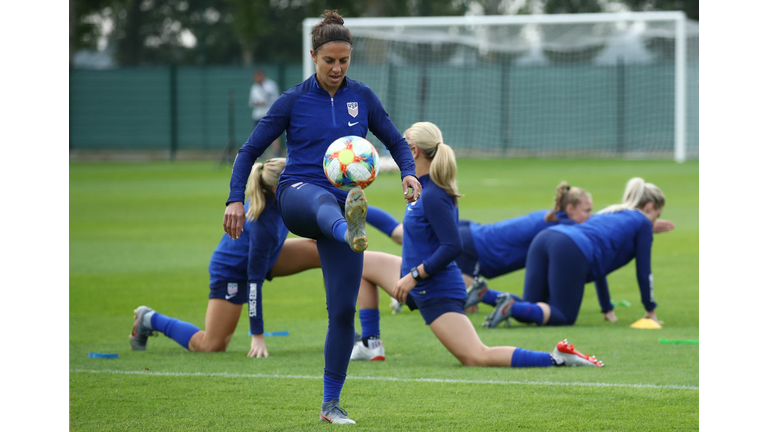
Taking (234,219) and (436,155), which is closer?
(234,219)

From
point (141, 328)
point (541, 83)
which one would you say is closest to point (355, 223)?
point (141, 328)

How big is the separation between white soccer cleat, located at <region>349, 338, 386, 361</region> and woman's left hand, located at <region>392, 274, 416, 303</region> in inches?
27.5

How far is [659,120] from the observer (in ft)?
95.0

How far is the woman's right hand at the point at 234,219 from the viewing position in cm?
418

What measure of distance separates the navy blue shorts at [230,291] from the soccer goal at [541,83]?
57.2ft

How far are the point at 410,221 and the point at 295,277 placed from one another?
15.5 ft

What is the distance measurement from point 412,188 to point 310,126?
534 millimetres

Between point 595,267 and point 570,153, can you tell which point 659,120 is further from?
point 595,267

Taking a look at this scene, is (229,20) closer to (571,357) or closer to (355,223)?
(571,357)

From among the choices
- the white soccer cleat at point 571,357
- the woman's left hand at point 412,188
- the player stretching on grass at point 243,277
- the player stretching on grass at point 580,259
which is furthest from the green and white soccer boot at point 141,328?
the woman's left hand at point 412,188

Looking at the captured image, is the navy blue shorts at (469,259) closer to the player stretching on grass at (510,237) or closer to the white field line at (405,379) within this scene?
the player stretching on grass at (510,237)

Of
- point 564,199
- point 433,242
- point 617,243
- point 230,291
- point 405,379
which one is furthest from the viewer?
point 564,199

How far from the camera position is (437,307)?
5703 millimetres

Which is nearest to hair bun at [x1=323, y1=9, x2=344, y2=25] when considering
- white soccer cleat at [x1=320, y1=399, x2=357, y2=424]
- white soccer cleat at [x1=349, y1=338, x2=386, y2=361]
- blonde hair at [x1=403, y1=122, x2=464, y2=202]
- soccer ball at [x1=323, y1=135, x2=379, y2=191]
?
soccer ball at [x1=323, y1=135, x2=379, y2=191]
